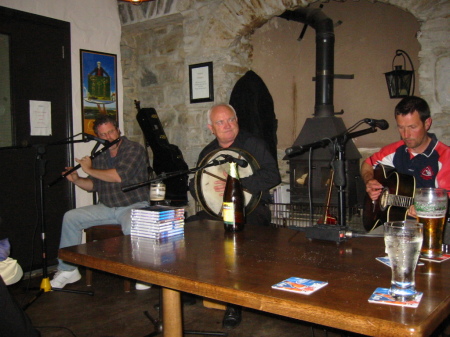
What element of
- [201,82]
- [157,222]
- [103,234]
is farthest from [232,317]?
[201,82]

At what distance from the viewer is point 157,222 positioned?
5.55ft

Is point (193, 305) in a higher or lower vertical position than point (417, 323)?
lower

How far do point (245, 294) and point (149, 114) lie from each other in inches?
131

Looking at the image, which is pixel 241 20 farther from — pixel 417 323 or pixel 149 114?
pixel 417 323

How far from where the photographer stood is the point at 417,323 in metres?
0.82

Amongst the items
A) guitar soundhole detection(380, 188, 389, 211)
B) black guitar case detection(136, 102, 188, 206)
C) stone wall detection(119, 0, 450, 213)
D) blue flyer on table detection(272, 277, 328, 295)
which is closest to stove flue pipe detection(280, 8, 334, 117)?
stone wall detection(119, 0, 450, 213)

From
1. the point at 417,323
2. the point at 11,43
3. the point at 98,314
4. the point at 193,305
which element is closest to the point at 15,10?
the point at 11,43

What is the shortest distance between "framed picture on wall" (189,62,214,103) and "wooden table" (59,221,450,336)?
2.29m

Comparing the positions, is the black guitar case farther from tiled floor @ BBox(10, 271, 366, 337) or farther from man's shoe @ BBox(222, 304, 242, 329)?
man's shoe @ BBox(222, 304, 242, 329)

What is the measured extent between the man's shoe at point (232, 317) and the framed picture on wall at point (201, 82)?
2074 millimetres

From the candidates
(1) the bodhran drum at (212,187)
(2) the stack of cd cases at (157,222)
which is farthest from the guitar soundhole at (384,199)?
(2) the stack of cd cases at (157,222)

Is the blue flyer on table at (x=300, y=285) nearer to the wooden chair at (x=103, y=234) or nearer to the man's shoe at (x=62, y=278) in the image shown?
the wooden chair at (x=103, y=234)

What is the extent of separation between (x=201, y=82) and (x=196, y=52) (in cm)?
29

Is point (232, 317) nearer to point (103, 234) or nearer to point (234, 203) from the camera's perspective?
point (234, 203)
